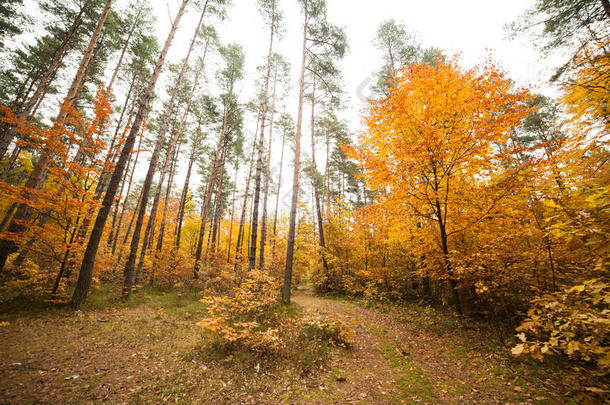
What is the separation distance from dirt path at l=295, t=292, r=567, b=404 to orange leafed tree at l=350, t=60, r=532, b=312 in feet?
6.01

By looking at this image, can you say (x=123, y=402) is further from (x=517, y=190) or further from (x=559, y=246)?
(x=517, y=190)

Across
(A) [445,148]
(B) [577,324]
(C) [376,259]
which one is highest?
(A) [445,148]

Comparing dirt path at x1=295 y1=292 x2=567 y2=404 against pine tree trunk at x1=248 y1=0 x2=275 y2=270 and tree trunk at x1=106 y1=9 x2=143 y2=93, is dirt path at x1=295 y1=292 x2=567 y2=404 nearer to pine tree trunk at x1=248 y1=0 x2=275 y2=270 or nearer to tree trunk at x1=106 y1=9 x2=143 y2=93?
pine tree trunk at x1=248 y1=0 x2=275 y2=270

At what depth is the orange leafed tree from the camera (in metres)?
5.95

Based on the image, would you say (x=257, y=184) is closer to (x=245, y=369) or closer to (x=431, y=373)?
(x=245, y=369)

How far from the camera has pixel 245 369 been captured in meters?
4.49

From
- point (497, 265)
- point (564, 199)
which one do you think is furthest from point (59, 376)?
point (564, 199)

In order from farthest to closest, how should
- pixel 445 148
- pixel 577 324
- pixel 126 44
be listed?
pixel 126 44, pixel 445 148, pixel 577 324

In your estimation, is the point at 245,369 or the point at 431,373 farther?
the point at 431,373

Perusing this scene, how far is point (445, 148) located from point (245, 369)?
7996 millimetres

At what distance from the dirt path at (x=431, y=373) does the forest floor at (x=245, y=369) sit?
0.02 m

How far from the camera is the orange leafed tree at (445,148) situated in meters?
5.95

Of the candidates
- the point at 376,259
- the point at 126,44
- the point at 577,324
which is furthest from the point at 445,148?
the point at 126,44

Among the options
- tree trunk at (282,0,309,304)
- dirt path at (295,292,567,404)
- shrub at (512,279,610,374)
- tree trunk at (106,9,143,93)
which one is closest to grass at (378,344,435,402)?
dirt path at (295,292,567,404)
